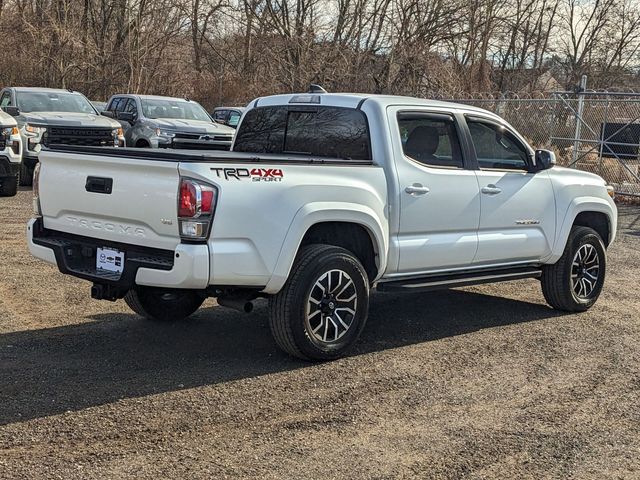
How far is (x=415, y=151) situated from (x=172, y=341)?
2424mm

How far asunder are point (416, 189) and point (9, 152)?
9245 millimetres

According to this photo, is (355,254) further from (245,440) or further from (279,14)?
(279,14)

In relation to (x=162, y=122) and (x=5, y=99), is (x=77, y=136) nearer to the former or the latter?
(x=162, y=122)

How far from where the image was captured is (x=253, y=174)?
16.2 feet

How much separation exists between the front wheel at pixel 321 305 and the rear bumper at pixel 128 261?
0.69 metres

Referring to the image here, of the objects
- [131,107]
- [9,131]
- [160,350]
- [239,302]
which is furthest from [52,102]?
[239,302]

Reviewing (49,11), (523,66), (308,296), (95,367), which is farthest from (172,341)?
(523,66)

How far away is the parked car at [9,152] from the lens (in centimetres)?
1287

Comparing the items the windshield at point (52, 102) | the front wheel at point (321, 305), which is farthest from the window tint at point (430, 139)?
the windshield at point (52, 102)

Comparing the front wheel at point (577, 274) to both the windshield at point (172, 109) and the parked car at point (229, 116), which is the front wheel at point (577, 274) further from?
the parked car at point (229, 116)

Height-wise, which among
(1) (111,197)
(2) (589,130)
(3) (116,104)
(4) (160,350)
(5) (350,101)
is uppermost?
(5) (350,101)

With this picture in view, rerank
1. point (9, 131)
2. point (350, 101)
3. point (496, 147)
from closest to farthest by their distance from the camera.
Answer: point (350, 101), point (496, 147), point (9, 131)

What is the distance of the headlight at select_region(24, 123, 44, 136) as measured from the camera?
14.4m

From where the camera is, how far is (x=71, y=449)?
397 centimetres
